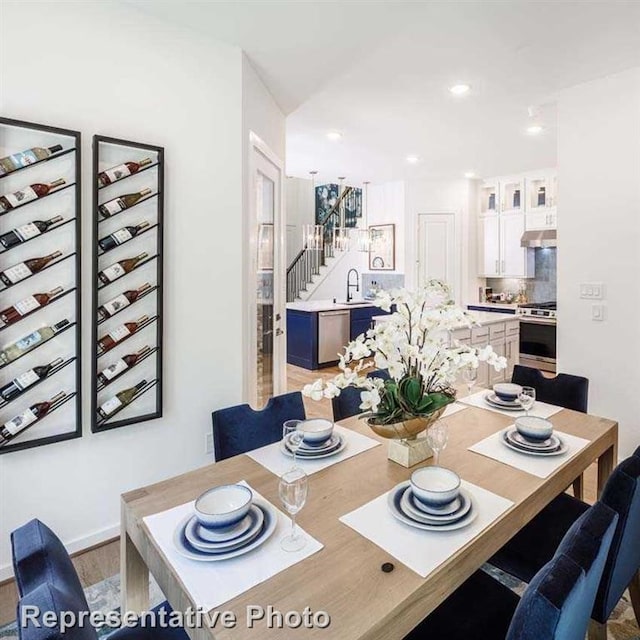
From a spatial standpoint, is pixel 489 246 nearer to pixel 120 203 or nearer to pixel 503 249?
pixel 503 249

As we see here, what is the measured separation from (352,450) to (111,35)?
2.30m

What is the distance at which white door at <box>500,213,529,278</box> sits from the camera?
252 inches

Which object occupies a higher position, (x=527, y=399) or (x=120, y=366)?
(x=120, y=366)

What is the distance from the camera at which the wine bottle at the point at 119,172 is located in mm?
2121

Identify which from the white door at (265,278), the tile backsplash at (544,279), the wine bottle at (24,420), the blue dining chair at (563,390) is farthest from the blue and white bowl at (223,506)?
the tile backsplash at (544,279)

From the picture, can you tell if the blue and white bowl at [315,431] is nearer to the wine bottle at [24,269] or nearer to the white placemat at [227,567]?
the white placemat at [227,567]

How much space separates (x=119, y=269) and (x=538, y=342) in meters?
5.42

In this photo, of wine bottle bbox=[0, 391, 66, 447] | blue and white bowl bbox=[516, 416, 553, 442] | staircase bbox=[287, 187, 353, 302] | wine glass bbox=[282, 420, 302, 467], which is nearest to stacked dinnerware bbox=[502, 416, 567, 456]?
blue and white bowl bbox=[516, 416, 553, 442]

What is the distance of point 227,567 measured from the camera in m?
1.03

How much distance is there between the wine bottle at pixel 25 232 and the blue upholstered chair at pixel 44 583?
140 centimetres

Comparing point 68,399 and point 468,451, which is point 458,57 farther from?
point 68,399

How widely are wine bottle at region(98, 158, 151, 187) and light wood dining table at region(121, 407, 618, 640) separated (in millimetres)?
1507

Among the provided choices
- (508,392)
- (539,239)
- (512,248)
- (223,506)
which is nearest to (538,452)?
(508,392)

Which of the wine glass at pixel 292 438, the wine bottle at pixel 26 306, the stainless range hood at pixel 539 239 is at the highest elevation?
the stainless range hood at pixel 539 239
